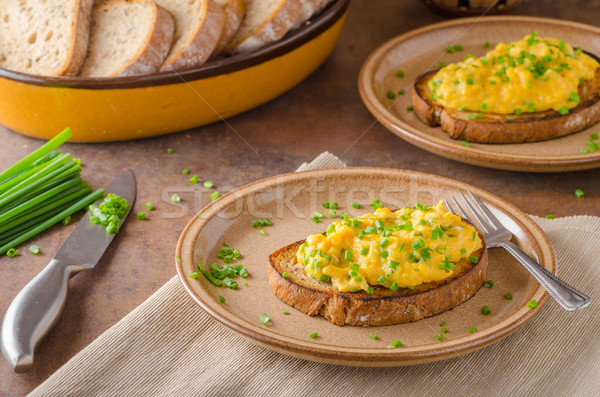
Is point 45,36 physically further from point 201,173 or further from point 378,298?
point 378,298

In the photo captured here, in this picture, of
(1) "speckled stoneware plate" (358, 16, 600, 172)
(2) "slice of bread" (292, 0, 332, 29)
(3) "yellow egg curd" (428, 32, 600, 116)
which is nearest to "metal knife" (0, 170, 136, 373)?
(1) "speckled stoneware plate" (358, 16, 600, 172)

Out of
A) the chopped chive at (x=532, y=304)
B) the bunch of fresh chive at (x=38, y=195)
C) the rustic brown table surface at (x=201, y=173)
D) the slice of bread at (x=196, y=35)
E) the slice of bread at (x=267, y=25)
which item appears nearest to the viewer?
the chopped chive at (x=532, y=304)

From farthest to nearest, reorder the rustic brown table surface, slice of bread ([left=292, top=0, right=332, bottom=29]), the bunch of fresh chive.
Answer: slice of bread ([left=292, top=0, right=332, bottom=29])
the bunch of fresh chive
the rustic brown table surface

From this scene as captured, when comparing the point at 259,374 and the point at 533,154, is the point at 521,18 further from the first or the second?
the point at 259,374

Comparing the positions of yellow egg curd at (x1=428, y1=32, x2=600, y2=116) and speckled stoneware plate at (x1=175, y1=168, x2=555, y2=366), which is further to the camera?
yellow egg curd at (x1=428, y1=32, x2=600, y2=116)

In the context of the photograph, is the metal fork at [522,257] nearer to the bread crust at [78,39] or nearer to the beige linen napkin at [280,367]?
the beige linen napkin at [280,367]

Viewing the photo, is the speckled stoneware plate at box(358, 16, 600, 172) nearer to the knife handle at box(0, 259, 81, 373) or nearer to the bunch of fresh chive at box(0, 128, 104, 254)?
the bunch of fresh chive at box(0, 128, 104, 254)

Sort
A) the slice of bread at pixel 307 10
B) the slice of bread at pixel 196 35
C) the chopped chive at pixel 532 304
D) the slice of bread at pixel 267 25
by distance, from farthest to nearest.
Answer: the slice of bread at pixel 307 10 → the slice of bread at pixel 267 25 → the slice of bread at pixel 196 35 → the chopped chive at pixel 532 304

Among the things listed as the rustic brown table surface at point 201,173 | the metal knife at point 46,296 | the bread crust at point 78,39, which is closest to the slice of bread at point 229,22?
the rustic brown table surface at point 201,173
